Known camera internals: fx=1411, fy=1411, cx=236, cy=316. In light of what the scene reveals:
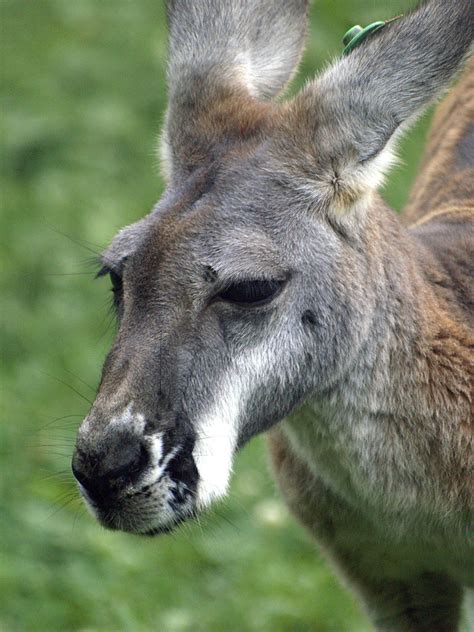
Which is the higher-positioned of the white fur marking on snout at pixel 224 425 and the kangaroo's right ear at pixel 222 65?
the kangaroo's right ear at pixel 222 65

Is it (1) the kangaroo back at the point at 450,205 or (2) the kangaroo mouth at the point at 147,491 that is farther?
(1) the kangaroo back at the point at 450,205

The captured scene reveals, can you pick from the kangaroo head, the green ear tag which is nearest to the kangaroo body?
the kangaroo head

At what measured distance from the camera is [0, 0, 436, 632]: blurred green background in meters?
6.19

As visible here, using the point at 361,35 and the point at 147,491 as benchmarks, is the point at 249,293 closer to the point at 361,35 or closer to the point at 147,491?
the point at 147,491

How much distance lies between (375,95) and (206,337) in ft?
3.19

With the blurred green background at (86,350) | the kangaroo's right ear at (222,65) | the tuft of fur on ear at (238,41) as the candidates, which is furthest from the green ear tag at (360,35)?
the tuft of fur on ear at (238,41)

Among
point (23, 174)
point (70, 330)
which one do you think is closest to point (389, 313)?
point (70, 330)

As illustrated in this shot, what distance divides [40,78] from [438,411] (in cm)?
726

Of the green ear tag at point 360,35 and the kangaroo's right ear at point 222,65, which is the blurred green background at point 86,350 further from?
the kangaroo's right ear at point 222,65

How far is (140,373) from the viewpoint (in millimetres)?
4230

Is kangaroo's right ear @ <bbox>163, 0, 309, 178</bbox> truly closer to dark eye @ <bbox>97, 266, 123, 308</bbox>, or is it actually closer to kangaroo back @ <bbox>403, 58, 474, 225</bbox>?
dark eye @ <bbox>97, 266, 123, 308</bbox>

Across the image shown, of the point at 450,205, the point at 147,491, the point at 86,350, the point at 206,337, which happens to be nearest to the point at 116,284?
the point at 206,337

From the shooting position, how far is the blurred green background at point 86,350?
6191 mm

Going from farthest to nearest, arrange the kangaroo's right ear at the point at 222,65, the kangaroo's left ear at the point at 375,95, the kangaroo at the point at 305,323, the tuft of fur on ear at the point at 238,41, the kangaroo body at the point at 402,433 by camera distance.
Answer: the tuft of fur on ear at the point at 238,41 → the kangaroo's right ear at the point at 222,65 → the kangaroo body at the point at 402,433 → the kangaroo's left ear at the point at 375,95 → the kangaroo at the point at 305,323
